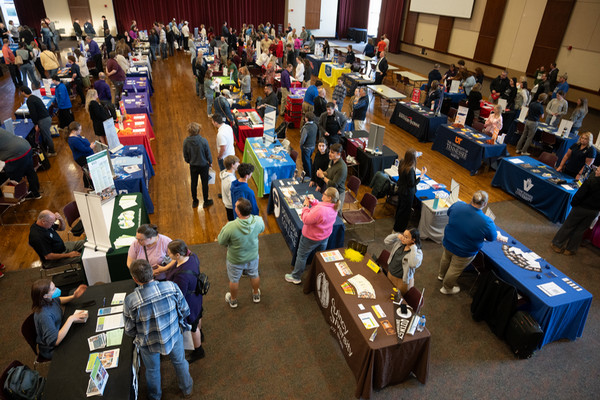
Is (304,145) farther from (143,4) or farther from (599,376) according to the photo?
(143,4)

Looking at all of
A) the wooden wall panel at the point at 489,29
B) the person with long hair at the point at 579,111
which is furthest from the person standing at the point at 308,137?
the wooden wall panel at the point at 489,29

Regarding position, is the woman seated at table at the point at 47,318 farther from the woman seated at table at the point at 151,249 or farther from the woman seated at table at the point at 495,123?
the woman seated at table at the point at 495,123

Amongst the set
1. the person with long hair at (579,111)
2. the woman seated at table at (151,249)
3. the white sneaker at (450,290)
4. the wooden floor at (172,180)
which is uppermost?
the person with long hair at (579,111)

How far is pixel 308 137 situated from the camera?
6.60m

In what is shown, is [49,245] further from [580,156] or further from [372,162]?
[580,156]

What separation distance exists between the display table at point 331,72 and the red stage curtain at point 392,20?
25.3ft

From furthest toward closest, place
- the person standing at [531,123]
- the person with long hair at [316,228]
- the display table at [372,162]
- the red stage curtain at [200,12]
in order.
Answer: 1. the red stage curtain at [200,12]
2. the person standing at [531,123]
3. the display table at [372,162]
4. the person with long hair at [316,228]

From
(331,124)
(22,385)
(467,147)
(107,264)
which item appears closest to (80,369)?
(22,385)

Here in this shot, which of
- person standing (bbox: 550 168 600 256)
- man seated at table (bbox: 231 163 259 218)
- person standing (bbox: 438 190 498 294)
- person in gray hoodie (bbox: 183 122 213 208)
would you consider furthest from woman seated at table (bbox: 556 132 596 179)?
person in gray hoodie (bbox: 183 122 213 208)

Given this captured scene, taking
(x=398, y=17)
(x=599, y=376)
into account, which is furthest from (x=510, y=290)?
(x=398, y=17)

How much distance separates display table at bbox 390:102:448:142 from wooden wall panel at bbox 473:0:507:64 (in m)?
7.05

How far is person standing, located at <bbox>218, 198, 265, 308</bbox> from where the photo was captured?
3.71 meters

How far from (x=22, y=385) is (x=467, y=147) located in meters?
8.33

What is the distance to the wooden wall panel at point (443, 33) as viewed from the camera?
54.9 feet
